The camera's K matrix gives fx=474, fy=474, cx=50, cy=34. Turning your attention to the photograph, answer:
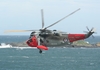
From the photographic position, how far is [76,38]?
5684 centimetres

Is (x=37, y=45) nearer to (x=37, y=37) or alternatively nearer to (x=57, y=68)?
(x=37, y=37)

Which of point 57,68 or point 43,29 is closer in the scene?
point 43,29

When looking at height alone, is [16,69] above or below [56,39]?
below

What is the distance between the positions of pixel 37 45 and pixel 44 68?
135842mm

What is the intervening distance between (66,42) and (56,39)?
125cm

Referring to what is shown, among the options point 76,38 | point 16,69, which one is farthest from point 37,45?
point 16,69

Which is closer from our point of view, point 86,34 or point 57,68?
point 86,34

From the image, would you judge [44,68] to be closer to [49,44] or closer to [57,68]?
[57,68]

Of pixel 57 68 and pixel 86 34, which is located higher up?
pixel 86 34

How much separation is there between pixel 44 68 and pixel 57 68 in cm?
550

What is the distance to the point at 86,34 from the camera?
56938 millimetres

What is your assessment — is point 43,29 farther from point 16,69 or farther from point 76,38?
point 16,69

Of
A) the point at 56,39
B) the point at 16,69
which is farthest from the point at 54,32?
the point at 16,69

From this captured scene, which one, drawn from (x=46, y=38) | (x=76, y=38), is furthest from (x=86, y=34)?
(x=46, y=38)
